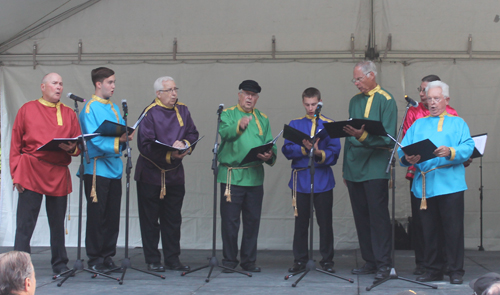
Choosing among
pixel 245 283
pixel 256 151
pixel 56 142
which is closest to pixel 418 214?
pixel 256 151

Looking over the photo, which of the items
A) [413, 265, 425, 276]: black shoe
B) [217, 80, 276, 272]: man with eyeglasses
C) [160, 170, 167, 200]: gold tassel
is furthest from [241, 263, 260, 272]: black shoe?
[413, 265, 425, 276]: black shoe

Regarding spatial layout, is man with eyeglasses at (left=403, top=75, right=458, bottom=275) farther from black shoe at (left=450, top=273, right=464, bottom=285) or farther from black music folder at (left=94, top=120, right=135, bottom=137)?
black music folder at (left=94, top=120, right=135, bottom=137)

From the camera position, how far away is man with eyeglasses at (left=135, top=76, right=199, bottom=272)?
429cm

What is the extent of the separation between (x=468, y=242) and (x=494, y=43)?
83.5 inches

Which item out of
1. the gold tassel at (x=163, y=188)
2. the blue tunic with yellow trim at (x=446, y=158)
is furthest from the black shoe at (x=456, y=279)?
the gold tassel at (x=163, y=188)

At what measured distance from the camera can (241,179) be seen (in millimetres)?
4402

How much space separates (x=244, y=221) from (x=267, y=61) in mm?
1997

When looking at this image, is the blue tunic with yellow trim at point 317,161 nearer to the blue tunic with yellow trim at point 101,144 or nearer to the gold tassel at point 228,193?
the gold tassel at point 228,193

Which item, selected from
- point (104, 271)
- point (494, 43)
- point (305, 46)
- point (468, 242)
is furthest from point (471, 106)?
point (104, 271)

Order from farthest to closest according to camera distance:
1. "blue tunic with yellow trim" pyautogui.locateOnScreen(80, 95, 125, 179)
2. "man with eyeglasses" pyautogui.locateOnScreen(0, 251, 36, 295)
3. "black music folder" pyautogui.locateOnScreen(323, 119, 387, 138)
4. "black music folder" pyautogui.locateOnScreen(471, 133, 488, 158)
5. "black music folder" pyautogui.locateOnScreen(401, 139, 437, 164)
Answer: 1. "blue tunic with yellow trim" pyautogui.locateOnScreen(80, 95, 125, 179)
2. "black music folder" pyautogui.locateOnScreen(471, 133, 488, 158)
3. "black music folder" pyautogui.locateOnScreen(323, 119, 387, 138)
4. "black music folder" pyautogui.locateOnScreen(401, 139, 437, 164)
5. "man with eyeglasses" pyautogui.locateOnScreen(0, 251, 36, 295)

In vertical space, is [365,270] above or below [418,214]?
below

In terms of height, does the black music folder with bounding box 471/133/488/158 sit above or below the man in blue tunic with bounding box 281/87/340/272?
above

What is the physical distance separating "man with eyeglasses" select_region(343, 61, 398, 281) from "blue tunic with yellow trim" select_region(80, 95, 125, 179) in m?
1.87

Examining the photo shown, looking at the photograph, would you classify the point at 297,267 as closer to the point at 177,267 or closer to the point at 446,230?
the point at 177,267
